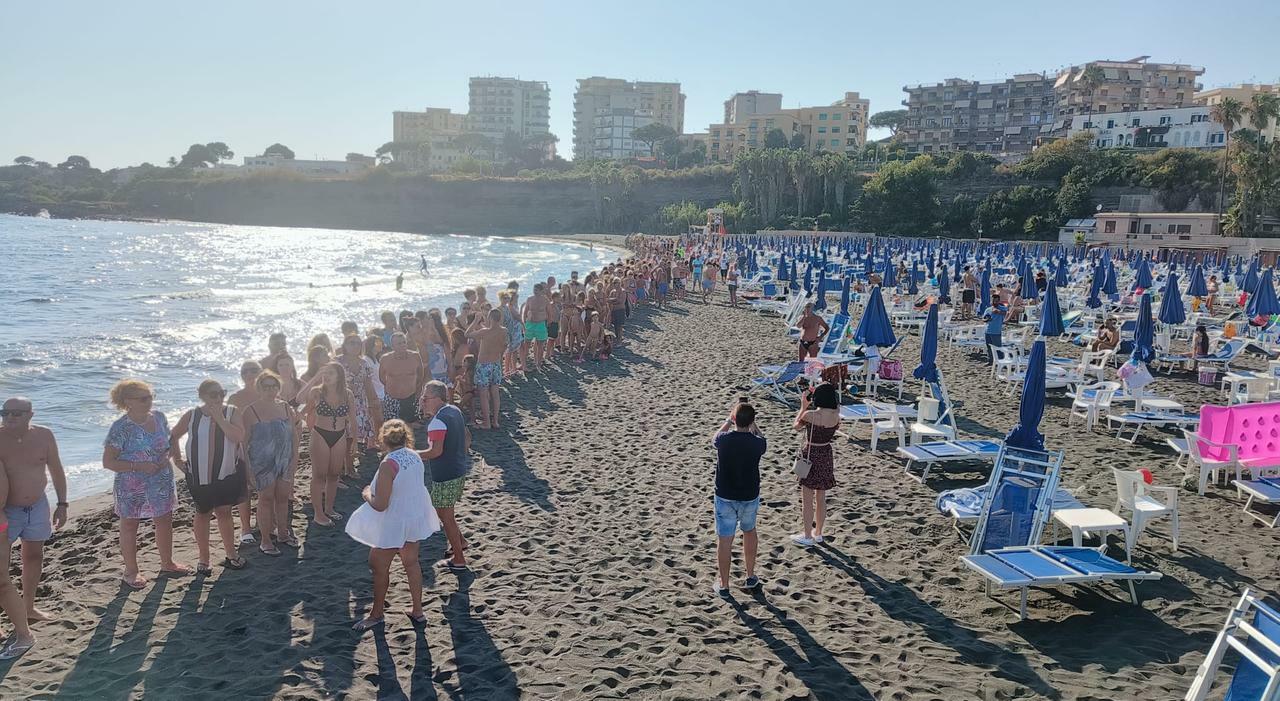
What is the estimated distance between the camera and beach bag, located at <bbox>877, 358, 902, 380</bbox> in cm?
1105

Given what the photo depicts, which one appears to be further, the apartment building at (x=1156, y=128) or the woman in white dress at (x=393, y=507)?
the apartment building at (x=1156, y=128)

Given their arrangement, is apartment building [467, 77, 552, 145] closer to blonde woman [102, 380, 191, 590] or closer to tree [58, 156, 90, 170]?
tree [58, 156, 90, 170]

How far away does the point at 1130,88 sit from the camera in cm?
9681

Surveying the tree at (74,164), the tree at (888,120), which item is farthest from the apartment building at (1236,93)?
the tree at (74,164)


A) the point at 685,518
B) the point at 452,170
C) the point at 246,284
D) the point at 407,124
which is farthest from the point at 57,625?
the point at 407,124

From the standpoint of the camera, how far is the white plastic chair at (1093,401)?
30.2 ft

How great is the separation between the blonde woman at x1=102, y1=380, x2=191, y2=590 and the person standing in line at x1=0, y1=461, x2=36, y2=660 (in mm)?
530

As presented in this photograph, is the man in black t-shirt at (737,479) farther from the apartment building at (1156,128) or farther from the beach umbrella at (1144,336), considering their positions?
the apartment building at (1156,128)

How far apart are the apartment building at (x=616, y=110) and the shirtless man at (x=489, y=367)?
482 feet

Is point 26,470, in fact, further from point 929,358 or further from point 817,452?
point 929,358

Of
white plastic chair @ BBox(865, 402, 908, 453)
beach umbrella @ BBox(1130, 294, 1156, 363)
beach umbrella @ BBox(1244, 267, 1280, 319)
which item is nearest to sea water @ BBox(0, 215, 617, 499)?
white plastic chair @ BBox(865, 402, 908, 453)

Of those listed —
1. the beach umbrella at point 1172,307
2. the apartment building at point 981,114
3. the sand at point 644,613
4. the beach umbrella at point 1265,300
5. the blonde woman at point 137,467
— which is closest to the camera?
the sand at point 644,613

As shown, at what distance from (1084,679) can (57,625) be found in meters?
5.89

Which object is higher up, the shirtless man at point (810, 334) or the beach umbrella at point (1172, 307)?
the beach umbrella at point (1172, 307)
